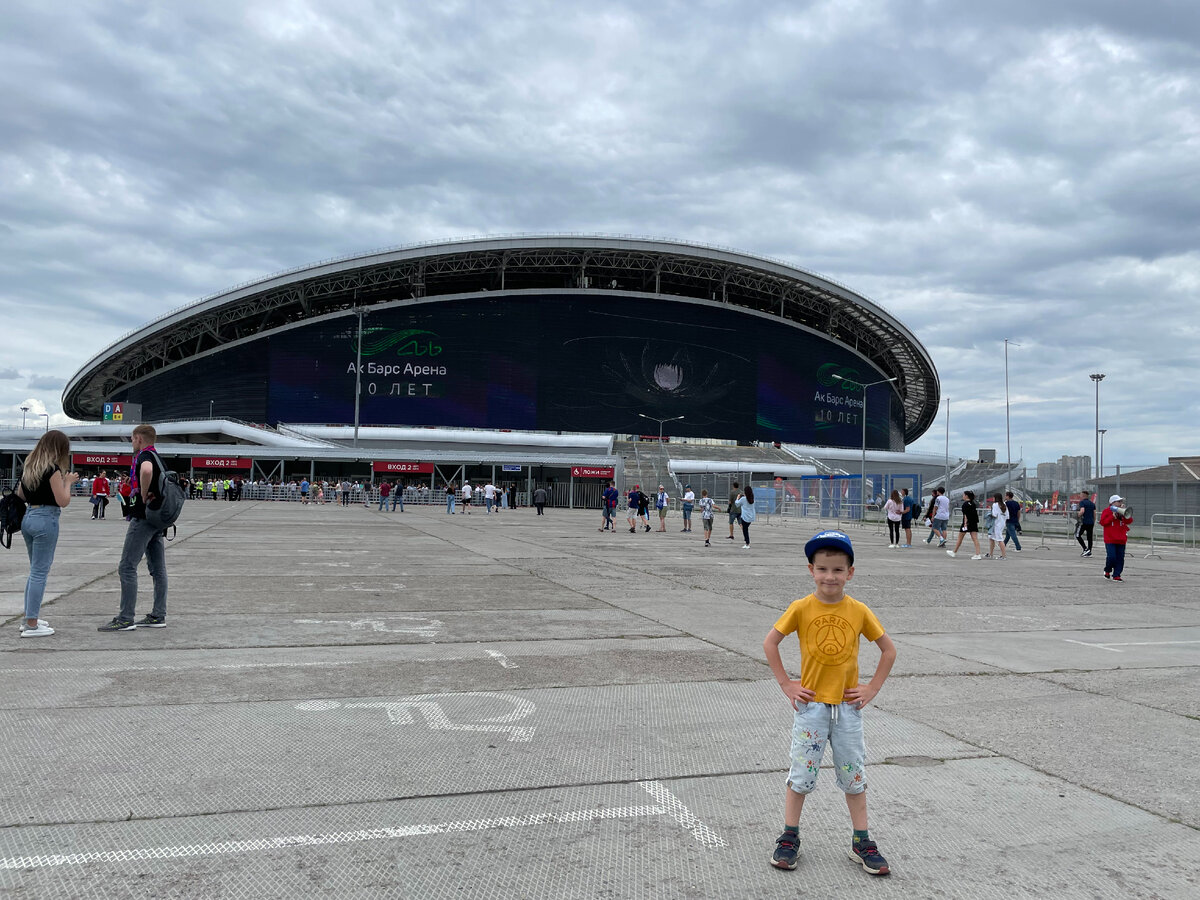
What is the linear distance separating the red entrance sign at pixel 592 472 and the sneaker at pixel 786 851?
60066 mm

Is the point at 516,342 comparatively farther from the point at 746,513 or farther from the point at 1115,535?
the point at 1115,535

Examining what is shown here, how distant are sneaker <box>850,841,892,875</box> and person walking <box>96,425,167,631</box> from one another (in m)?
6.48

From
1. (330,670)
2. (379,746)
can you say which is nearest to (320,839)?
(379,746)

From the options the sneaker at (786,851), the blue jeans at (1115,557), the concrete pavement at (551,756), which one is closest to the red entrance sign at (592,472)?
the blue jeans at (1115,557)

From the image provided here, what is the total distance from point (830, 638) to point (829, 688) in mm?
186

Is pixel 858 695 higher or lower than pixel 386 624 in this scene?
higher

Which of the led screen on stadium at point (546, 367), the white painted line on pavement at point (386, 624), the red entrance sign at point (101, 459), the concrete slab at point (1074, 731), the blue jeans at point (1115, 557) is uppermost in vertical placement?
the led screen on stadium at point (546, 367)

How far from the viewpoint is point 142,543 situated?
7727 mm

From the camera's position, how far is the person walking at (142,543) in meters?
7.62

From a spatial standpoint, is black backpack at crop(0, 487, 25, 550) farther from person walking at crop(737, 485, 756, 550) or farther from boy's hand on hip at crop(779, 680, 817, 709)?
person walking at crop(737, 485, 756, 550)

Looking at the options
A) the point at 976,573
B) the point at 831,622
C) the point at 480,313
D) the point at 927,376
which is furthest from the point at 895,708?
the point at 927,376

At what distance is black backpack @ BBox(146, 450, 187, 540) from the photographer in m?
7.68

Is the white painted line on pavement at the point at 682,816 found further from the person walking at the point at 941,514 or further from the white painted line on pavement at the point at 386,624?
the person walking at the point at 941,514

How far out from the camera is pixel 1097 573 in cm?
1675
